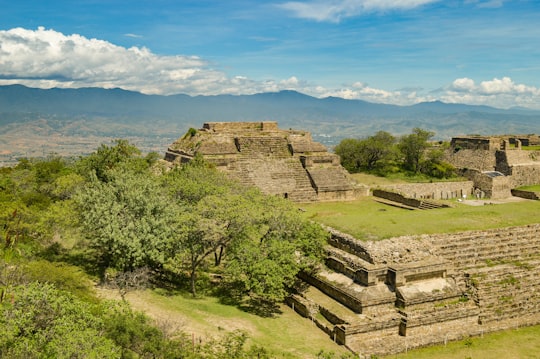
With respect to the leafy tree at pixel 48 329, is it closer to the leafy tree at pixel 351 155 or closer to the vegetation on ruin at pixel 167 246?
the vegetation on ruin at pixel 167 246

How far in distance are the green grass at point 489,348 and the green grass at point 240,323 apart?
2451mm

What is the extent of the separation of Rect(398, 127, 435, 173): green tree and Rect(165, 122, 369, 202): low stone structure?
1022cm

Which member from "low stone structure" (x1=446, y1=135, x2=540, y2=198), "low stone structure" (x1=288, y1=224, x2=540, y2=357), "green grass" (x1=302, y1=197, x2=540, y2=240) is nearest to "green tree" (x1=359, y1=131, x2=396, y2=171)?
"low stone structure" (x1=446, y1=135, x2=540, y2=198)

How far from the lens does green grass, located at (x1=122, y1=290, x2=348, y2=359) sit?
1274cm

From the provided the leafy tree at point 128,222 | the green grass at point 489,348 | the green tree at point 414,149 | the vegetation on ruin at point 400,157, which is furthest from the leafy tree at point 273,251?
the green tree at point 414,149

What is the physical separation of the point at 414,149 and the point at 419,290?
26.7 metres

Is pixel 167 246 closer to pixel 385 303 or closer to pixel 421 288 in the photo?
pixel 385 303

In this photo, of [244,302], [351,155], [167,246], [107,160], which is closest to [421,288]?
[244,302]

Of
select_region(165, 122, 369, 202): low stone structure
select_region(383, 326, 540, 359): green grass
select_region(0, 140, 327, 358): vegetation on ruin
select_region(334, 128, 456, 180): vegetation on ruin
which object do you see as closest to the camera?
select_region(0, 140, 327, 358): vegetation on ruin

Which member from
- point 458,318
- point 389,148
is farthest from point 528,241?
point 389,148

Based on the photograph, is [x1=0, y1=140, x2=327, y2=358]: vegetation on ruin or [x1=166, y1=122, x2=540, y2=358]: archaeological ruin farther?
[x1=166, y1=122, x2=540, y2=358]: archaeological ruin

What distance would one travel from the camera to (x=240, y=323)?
14000 millimetres

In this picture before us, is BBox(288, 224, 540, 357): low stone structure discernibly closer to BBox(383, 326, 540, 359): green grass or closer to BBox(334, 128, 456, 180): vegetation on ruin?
BBox(383, 326, 540, 359): green grass

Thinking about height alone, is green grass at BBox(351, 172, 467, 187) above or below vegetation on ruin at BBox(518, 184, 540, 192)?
above
